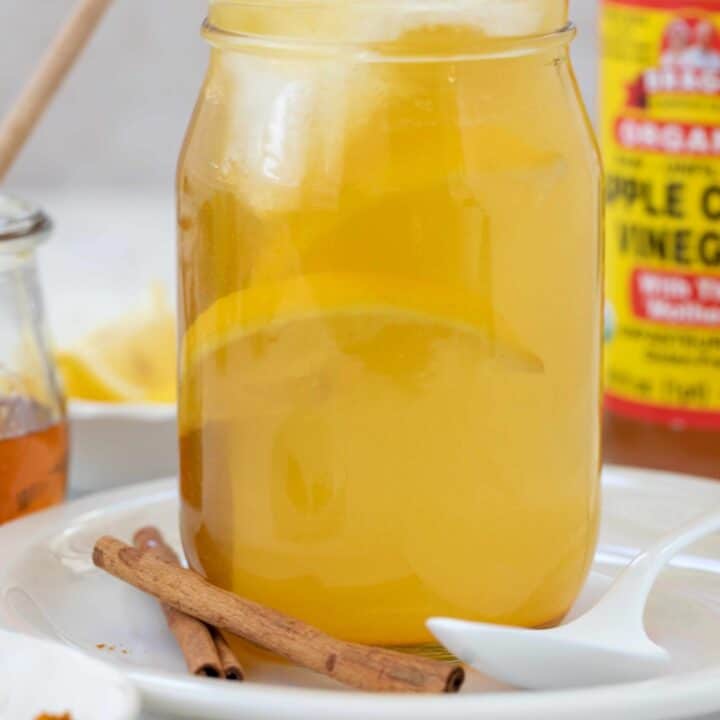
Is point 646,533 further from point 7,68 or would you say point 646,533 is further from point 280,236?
point 7,68

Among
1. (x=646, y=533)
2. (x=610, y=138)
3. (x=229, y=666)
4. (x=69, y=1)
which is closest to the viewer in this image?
(x=229, y=666)

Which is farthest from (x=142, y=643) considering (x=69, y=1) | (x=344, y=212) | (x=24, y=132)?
(x=69, y=1)

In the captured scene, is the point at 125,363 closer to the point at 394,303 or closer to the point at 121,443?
the point at 121,443

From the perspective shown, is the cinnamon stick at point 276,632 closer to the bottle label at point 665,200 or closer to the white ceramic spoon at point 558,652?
the white ceramic spoon at point 558,652

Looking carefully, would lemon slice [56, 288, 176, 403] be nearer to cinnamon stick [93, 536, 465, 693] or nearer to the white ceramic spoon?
cinnamon stick [93, 536, 465, 693]

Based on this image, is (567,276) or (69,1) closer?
(567,276)

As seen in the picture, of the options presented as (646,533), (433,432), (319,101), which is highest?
(319,101)

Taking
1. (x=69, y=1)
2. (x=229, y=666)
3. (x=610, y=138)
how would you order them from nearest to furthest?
(x=229, y=666)
(x=610, y=138)
(x=69, y=1)
